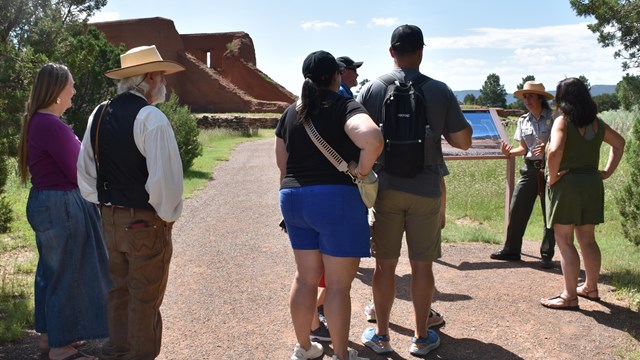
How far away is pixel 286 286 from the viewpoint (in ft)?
21.0

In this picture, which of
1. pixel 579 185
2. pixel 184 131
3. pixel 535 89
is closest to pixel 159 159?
pixel 579 185

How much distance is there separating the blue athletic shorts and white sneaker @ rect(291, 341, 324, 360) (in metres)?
0.82

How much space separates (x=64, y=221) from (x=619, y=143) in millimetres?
4237

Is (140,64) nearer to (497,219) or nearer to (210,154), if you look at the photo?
(497,219)

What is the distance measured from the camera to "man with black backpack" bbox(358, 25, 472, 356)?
435cm

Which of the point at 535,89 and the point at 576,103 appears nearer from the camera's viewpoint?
the point at 576,103

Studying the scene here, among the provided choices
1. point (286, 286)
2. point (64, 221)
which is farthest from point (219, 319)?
point (64, 221)

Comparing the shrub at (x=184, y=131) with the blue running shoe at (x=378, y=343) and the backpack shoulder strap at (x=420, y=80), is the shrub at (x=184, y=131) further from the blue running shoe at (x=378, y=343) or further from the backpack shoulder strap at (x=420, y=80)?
the backpack shoulder strap at (x=420, y=80)

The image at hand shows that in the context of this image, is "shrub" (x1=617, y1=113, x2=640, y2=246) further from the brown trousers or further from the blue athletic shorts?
the brown trousers

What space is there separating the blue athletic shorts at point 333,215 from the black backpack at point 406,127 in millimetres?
524

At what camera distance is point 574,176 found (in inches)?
218

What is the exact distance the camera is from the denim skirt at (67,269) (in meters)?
4.42

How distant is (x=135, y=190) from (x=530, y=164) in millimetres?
4599

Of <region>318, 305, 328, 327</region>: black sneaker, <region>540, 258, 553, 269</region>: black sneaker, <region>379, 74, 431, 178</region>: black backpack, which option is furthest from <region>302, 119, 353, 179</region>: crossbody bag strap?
<region>540, 258, 553, 269</region>: black sneaker
